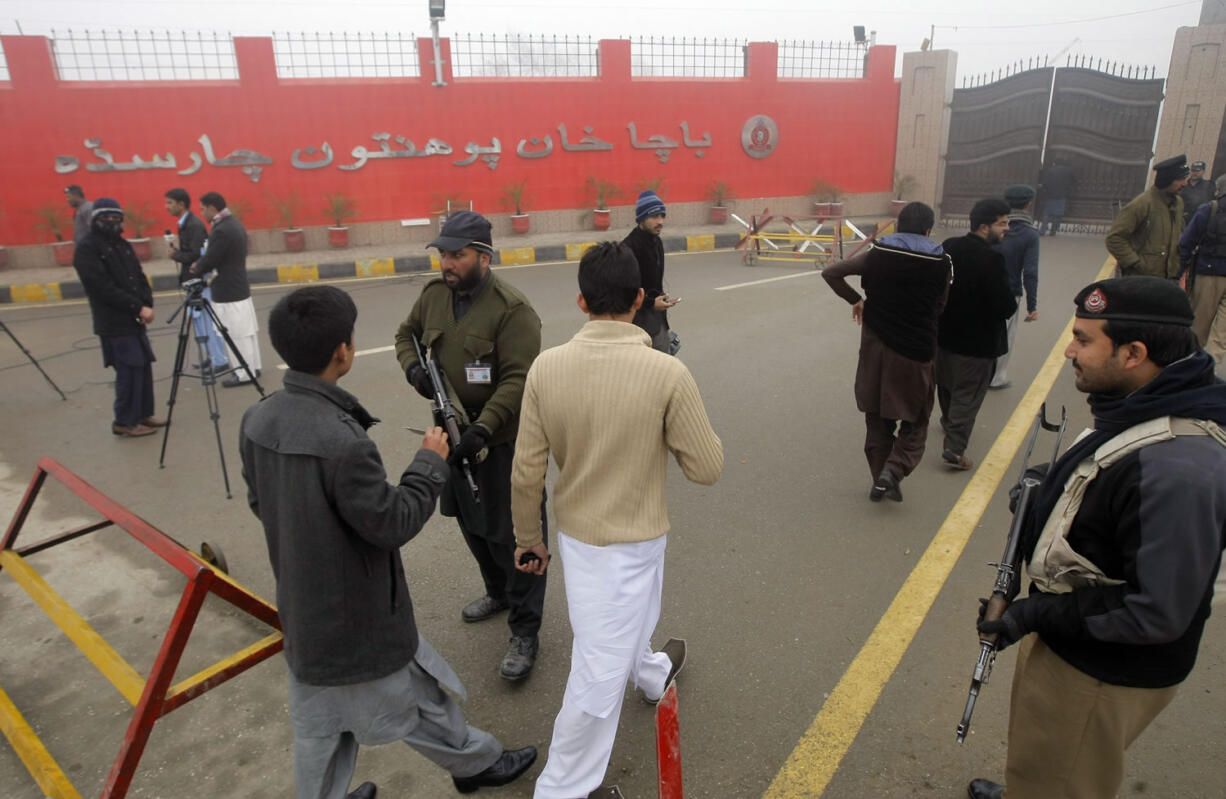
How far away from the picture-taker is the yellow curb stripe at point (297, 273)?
37.7 ft

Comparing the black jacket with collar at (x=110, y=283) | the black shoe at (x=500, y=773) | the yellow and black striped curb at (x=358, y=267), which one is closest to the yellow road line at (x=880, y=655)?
the black shoe at (x=500, y=773)

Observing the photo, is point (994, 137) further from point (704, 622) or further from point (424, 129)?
point (704, 622)

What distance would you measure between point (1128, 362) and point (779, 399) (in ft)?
13.7

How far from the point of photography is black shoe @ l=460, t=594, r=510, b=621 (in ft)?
10.7

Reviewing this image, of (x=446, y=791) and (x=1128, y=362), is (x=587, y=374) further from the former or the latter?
(x=446, y=791)

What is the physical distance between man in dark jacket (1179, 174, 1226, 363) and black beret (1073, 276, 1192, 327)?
481cm

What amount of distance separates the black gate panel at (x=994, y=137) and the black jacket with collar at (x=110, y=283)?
1553 cm

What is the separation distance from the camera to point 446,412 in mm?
2619

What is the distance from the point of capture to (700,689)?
282cm

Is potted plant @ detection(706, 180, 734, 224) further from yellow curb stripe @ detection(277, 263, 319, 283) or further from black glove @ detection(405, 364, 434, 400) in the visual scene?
black glove @ detection(405, 364, 434, 400)

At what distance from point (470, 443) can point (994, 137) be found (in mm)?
16519

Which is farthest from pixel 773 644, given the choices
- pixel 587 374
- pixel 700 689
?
pixel 587 374

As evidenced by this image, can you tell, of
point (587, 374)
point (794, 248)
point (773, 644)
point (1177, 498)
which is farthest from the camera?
point (794, 248)

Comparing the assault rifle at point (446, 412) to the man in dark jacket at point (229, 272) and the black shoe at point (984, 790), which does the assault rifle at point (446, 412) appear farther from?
the man in dark jacket at point (229, 272)
